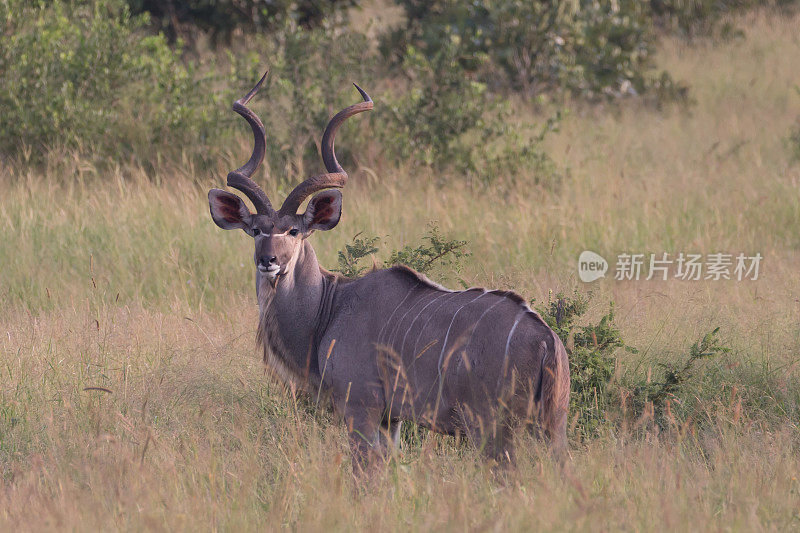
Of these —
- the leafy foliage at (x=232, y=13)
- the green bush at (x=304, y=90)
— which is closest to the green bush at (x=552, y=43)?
the leafy foliage at (x=232, y=13)

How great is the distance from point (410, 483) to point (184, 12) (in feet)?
36.8

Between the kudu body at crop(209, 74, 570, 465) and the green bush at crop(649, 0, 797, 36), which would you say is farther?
the green bush at crop(649, 0, 797, 36)

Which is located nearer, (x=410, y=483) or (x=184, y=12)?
(x=410, y=483)

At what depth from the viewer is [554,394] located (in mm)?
3643

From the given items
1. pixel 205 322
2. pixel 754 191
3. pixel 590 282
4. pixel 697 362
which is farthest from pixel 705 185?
pixel 205 322

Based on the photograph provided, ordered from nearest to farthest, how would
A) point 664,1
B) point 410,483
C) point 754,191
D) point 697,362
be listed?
point 410,483
point 697,362
point 754,191
point 664,1

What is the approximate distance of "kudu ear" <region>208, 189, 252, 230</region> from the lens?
4824mm

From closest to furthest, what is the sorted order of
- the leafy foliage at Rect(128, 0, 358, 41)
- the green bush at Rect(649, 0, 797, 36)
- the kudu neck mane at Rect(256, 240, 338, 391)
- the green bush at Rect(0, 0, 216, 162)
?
the kudu neck mane at Rect(256, 240, 338, 391)
the green bush at Rect(0, 0, 216, 162)
the leafy foliage at Rect(128, 0, 358, 41)
the green bush at Rect(649, 0, 797, 36)

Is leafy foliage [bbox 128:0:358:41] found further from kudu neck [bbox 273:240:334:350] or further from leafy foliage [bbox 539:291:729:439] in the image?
leafy foliage [bbox 539:291:729:439]

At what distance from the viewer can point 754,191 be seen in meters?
8.91

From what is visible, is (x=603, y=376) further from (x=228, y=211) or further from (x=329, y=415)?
(x=228, y=211)

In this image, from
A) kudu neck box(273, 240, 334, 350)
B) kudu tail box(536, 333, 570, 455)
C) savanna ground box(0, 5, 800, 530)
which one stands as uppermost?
kudu tail box(536, 333, 570, 455)

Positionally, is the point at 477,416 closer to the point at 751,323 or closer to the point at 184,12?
the point at 751,323

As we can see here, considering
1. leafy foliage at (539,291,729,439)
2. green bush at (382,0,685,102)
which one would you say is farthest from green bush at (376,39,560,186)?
leafy foliage at (539,291,729,439)
